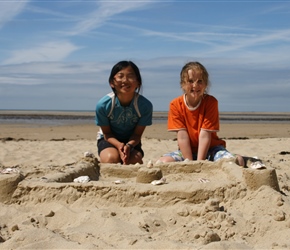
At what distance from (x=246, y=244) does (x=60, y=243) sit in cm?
112

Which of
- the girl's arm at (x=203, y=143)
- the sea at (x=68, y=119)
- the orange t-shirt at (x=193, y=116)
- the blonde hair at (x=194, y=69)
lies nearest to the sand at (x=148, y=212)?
the girl's arm at (x=203, y=143)

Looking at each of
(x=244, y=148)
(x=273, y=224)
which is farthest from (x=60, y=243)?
(x=244, y=148)

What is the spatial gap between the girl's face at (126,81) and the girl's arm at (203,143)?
0.93 meters

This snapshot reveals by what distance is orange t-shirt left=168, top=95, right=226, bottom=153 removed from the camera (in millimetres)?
5031

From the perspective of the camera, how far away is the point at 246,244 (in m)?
2.74

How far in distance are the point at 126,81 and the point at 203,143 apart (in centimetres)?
110

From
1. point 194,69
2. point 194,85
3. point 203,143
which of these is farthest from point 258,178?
point 194,69

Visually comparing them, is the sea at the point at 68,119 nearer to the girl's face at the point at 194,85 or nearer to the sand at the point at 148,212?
the girl's face at the point at 194,85

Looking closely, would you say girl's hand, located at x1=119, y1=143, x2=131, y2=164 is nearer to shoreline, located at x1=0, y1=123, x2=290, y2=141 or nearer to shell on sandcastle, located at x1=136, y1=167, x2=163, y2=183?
shell on sandcastle, located at x1=136, y1=167, x2=163, y2=183

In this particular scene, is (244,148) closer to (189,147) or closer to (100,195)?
(189,147)

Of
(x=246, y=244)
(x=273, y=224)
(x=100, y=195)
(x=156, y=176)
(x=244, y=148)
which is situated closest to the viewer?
(x=246, y=244)

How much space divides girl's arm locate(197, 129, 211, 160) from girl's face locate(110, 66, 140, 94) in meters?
0.93

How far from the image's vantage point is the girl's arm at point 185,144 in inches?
197

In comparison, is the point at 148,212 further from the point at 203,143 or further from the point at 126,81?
the point at 126,81
